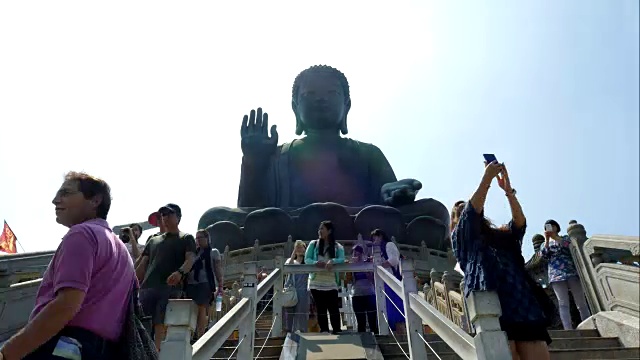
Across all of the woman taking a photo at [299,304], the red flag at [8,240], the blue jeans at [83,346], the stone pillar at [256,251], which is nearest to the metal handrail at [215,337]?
the blue jeans at [83,346]

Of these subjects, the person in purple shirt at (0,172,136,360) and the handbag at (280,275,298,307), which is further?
the handbag at (280,275,298,307)

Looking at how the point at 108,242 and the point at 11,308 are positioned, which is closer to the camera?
the point at 108,242

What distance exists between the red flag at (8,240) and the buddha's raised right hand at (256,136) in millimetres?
8815

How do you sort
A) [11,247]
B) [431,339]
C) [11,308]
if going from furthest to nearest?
[11,247] → [11,308] → [431,339]

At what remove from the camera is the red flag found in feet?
47.7

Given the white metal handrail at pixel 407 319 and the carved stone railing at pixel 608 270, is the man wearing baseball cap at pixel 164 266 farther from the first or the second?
the carved stone railing at pixel 608 270

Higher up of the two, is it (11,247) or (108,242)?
(11,247)

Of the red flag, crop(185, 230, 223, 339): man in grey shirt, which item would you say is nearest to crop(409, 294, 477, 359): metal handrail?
crop(185, 230, 223, 339): man in grey shirt

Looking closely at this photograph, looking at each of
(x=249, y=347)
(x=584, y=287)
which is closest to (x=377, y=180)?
(x=584, y=287)

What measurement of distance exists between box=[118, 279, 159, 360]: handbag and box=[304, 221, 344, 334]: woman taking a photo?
9.18 feet

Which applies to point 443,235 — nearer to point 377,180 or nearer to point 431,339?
point 377,180

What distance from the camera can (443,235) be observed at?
14164 mm

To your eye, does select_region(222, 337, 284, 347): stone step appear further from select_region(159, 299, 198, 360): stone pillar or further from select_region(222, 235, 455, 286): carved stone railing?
select_region(222, 235, 455, 286): carved stone railing

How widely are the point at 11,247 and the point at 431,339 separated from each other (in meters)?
15.8
